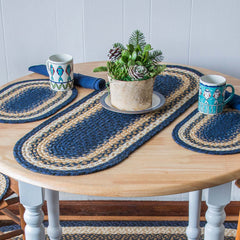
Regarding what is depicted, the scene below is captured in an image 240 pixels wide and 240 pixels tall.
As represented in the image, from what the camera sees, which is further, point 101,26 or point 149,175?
point 101,26

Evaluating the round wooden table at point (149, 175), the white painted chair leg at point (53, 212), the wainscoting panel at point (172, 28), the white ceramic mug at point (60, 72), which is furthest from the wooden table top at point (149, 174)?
the wainscoting panel at point (172, 28)

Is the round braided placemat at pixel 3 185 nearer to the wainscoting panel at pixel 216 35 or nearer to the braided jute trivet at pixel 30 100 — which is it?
the braided jute trivet at pixel 30 100

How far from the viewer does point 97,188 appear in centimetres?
92

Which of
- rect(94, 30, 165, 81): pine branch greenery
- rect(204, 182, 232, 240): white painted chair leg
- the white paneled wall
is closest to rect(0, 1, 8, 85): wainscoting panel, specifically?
the white paneled wall

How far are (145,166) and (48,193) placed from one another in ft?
2.25

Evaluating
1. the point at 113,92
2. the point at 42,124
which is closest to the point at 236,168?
the point at 113,92

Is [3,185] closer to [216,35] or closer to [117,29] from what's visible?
[117,29]

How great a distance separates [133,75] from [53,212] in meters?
0.73

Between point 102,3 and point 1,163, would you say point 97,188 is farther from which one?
point 102,3

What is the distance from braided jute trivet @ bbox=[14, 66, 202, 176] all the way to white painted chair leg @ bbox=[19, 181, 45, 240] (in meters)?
→ 0.10

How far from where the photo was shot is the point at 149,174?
3.13 ft

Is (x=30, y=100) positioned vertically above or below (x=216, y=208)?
above

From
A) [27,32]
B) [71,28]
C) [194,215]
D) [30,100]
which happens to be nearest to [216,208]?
[194,215]

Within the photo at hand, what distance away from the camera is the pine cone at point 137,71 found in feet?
3.76
